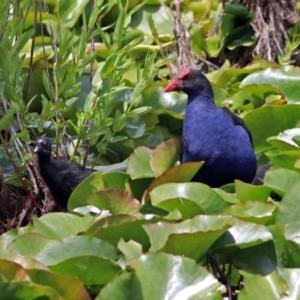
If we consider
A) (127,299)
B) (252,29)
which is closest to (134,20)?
(252,29)

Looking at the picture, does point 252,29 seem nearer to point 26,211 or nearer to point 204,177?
point 204,177

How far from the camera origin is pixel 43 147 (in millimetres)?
3580

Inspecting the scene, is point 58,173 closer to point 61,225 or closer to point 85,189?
point 85,189

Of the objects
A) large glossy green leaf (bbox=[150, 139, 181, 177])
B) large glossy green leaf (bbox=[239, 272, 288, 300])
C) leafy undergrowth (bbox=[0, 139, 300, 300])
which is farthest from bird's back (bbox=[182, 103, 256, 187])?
large glossy green leaf (bbox=[239, 272, 288, 300])

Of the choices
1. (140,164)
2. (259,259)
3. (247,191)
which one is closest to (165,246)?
(259,259)

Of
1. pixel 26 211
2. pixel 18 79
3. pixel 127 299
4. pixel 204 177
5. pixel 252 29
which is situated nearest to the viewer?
pixel 127 299

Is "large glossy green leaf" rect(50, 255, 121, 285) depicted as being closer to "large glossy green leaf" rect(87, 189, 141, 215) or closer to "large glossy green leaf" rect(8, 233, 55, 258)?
"large glossy green leaf" rect(8, 233, 55, 258)

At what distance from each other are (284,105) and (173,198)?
1162 millimetres

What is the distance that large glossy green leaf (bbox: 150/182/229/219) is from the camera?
9.66 ft

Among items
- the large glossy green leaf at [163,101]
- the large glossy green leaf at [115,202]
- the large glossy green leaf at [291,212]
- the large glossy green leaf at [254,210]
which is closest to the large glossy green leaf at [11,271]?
the large glossy green leaf at [115,202]

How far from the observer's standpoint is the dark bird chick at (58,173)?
3.60 metres

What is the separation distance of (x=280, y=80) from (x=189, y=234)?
2.06 meters

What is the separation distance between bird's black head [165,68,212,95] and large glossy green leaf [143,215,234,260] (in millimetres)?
1454

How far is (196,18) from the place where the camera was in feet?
19.9
